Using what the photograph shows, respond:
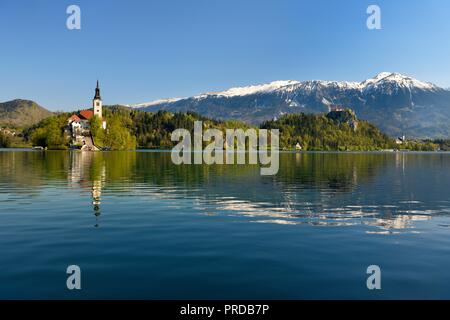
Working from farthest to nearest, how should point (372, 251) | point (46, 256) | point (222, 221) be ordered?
1. point (222, 221)
2. point (372, 251)
3. point (46, 256)

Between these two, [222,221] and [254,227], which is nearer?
[254,227]

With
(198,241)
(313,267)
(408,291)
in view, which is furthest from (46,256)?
(408,291)

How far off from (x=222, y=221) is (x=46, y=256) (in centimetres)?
1400
